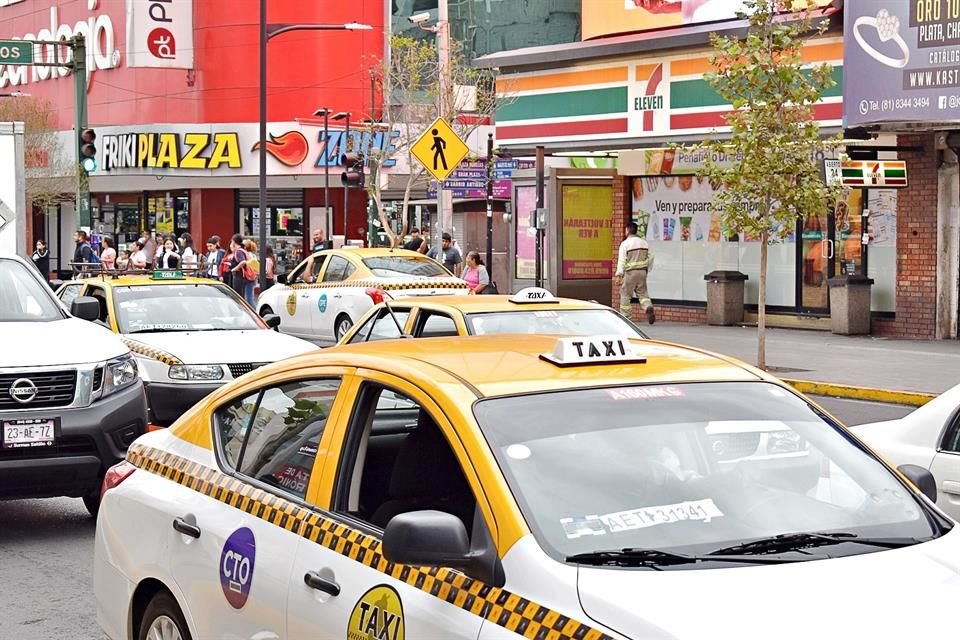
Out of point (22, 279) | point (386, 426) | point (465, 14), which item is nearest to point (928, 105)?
point (22, 279)

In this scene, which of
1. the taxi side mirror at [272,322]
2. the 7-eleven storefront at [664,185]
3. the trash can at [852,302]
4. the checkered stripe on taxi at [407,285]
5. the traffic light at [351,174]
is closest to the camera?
the taxi side mirror at [272,322]

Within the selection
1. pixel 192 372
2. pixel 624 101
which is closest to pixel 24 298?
pixel 192 372

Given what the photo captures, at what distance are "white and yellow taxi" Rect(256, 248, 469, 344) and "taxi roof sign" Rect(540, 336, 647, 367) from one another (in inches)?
681

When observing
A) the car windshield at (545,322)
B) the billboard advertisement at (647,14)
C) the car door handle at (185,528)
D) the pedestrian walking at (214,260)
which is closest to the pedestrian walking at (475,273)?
the billboard advertisement at (647,14)

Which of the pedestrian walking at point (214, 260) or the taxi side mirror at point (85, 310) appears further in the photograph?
the pedestrian walking at point (214, 260)

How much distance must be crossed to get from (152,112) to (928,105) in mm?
37014

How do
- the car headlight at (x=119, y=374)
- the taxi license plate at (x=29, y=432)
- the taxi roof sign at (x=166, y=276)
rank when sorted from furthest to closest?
the taxi roof sign at (x=166, y=276) < the car headlight at (x=119, y=374) < the taxi license plate at (x=29, y=432)

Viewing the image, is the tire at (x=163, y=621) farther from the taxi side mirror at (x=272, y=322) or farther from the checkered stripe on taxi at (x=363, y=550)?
the taxi side mirror at (x=272, y=322)

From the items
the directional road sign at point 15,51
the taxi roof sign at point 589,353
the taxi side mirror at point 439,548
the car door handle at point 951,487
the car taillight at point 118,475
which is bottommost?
the car door handle at point 951,487

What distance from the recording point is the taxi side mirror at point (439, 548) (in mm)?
3822

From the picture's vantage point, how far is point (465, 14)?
49.0 metres

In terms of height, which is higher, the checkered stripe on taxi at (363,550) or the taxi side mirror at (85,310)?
the taxi side mirror at (85,310)

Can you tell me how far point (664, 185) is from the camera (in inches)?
1164

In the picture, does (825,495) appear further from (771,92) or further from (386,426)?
(771,92)
